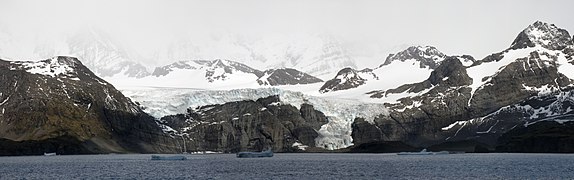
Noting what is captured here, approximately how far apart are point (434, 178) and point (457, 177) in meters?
4.86

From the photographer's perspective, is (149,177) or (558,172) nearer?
(149,177)

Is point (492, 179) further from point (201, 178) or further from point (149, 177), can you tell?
point (149, 177)

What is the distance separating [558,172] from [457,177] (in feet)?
87.1

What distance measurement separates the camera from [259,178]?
15800 cm

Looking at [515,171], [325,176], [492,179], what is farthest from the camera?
[515,171]

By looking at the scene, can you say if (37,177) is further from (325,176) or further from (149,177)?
(325,176)

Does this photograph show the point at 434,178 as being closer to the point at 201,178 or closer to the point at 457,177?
the point at 457,177

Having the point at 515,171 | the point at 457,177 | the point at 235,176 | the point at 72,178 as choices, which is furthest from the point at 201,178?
the point at 515,171

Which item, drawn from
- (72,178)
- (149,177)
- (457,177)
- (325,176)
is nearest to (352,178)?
(325,176)

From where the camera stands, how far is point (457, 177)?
159750 millimetres

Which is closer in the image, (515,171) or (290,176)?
(290,176)

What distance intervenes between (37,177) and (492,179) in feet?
277

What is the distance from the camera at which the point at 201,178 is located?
6270 inches

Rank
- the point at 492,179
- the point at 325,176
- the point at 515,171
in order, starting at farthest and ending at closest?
the point at 515,171 → the point at 325,176 → the point at 492,179
